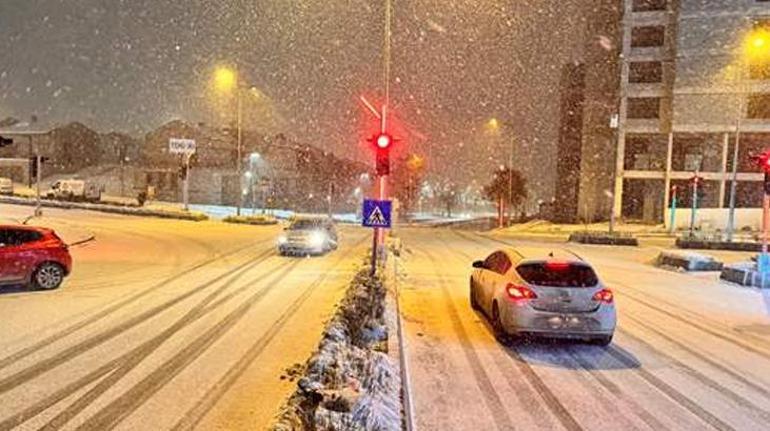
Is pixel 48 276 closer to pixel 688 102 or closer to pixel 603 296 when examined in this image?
pixel 603 296

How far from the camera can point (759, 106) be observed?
5591 centimetres

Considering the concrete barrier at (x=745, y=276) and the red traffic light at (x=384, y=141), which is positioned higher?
the red traffic light at (x=384, y=141)

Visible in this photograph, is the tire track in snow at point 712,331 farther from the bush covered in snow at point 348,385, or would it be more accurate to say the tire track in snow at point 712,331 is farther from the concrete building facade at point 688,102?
the concrete building facade at point 688,102

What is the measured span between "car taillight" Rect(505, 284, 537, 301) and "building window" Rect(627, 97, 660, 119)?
5227 centimetres

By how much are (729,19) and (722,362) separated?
5085 centimetres

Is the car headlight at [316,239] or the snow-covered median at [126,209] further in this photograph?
the snow-covered median at [126,209]

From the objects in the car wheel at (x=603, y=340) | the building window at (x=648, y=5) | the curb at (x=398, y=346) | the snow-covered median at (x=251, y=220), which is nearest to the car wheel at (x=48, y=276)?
the curb at (x=398, y=346)

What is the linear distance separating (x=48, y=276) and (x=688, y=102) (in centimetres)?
5057

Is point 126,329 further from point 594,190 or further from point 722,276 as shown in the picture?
point 594,190

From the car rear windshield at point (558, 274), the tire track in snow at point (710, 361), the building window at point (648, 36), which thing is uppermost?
the building window at point (648, 36)

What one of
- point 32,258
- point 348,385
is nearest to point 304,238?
point 32,258

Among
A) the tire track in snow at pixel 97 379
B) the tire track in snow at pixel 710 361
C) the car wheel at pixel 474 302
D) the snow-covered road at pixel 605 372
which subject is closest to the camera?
the tire track in snow at pixel 97 379

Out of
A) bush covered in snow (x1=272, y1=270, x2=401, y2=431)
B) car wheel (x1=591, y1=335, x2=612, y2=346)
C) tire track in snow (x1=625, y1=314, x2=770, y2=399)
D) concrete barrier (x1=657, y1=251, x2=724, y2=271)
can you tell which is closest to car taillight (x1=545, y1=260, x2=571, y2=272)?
car wheel (x1=591, y1=335, x2=612, y2=346)

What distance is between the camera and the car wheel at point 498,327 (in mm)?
11492
